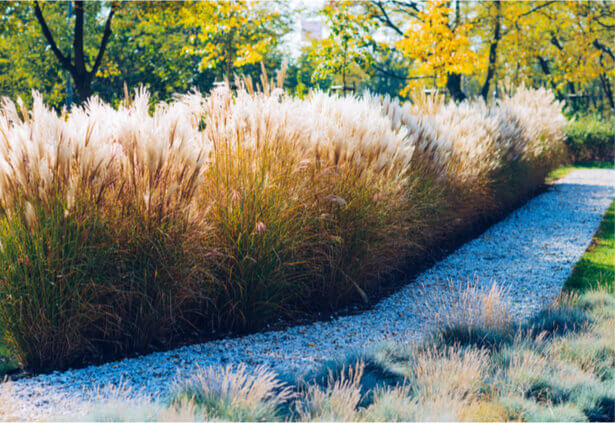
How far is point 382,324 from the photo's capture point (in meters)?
3.99

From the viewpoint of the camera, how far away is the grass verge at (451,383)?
91.5 inches

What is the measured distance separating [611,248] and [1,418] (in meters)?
6.80

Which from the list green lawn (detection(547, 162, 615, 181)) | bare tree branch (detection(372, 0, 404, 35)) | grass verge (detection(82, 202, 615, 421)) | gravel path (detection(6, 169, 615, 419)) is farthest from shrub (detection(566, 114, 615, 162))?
grass verge (detection(82, 202, 615, 421))

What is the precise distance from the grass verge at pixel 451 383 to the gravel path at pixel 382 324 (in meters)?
0.31

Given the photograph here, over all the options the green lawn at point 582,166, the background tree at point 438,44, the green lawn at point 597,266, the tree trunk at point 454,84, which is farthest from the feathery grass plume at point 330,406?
the tree trunk at point 454,84

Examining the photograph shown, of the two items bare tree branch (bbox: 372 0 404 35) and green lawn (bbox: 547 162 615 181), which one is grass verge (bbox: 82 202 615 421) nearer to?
green lawn (bbox: 547 162 615 181)

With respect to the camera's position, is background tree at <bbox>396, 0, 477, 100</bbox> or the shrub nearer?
background tree at <bbox>396, 0, 477, 100</bbox>

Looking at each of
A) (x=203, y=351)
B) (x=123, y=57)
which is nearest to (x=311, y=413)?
(x=203, y=351)

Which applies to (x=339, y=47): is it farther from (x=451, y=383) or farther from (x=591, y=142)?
(x=591, y=142)

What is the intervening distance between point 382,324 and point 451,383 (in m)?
1.40

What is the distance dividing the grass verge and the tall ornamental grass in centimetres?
70

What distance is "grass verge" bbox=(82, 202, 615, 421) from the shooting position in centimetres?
232

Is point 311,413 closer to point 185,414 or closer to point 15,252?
point 185,414

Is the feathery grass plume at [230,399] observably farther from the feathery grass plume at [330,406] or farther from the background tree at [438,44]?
the background tree at [438,44]
